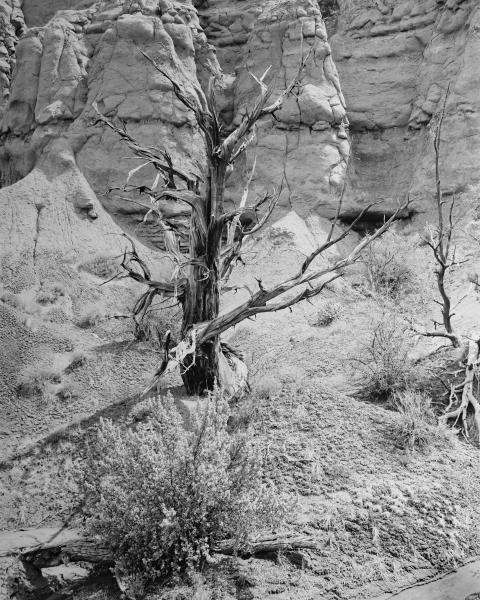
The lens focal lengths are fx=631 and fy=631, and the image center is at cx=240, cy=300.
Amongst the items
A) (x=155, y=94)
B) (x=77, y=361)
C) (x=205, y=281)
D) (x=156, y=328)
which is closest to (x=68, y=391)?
(x=77, y=361)

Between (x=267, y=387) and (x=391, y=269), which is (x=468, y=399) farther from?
(x=391, y=269)

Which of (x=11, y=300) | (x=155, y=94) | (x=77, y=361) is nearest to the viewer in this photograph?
(x=77, y=361)

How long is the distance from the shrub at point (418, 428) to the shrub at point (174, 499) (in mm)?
2477

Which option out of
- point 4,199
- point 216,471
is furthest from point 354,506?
point 4,199

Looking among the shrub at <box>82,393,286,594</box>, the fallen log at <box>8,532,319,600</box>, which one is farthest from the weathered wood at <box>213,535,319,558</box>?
→ the shrub at <box>82,393,286,594</box>

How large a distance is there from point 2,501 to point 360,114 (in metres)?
15.0

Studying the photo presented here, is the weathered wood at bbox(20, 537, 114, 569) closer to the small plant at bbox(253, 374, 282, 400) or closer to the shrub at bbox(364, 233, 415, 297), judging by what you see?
the small plant at bbox(253, 374, 282, 400)

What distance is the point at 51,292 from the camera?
567 inches

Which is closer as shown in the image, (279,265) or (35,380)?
(35,380)

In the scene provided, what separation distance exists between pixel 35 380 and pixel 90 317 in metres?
2.94

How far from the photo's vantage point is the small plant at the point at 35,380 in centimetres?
1062

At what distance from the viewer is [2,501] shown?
26.7 feet

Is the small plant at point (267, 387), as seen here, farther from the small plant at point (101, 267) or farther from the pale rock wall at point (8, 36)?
the pale rock wall at point (8, 36)

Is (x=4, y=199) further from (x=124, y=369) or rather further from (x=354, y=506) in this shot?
(x=354, y=506)
